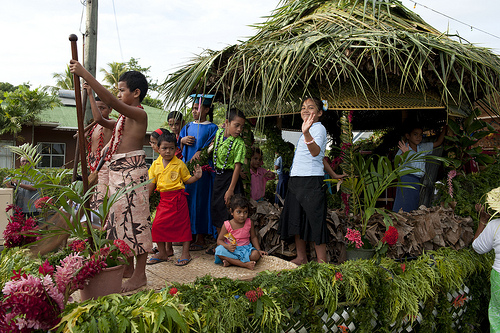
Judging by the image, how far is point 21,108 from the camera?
15742 millimetres

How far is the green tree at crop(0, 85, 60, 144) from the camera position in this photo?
15664 mm

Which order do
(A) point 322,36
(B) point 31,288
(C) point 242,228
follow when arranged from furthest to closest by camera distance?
(C) point 242,228, (A) point 322,36, (B) point 31,288

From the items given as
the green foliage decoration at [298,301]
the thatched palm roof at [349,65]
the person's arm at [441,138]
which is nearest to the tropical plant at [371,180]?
the thatched palm roof at [349,65]

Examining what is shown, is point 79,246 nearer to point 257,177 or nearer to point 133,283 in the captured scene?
point 133,283

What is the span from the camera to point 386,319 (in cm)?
308

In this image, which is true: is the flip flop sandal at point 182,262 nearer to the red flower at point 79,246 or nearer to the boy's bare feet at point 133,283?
the boy's bare feet at point 133,283

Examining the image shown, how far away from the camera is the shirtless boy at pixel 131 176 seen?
313cm

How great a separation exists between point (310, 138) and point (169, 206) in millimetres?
1855

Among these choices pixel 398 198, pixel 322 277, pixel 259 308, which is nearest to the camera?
pixel 259 308

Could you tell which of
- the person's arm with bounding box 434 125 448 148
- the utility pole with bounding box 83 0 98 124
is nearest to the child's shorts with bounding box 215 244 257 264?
the person's arm with bounding box 434 125 448 148

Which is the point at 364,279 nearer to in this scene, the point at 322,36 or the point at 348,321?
the point at 348,321

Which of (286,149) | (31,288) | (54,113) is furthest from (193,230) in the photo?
(54,113)

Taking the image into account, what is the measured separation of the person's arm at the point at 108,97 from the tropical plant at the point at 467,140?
159 inches

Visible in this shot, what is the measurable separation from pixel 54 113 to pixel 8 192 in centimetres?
1326
